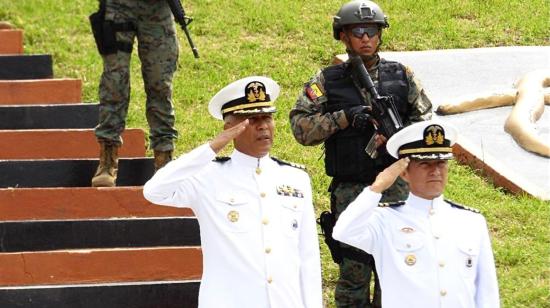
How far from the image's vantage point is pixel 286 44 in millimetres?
12258

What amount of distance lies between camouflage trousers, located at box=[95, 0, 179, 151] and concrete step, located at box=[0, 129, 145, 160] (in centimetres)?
88

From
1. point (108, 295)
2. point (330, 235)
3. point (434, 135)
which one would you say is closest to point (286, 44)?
point (330, 235)

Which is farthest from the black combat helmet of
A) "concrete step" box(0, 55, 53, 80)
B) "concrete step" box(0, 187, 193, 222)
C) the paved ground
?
"concrete step" box(0, 55, 53, 80)

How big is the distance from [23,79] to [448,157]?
546cm

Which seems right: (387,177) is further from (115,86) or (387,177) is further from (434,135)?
(115,86)

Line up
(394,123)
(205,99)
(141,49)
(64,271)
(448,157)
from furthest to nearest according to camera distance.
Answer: (205,99), (141,49), (64,271), (394,123), (448,157)

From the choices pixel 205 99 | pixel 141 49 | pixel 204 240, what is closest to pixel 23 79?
pixel 205 99

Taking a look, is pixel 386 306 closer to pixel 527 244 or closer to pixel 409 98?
pixel 409 98

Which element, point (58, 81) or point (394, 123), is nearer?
point (394, 123)

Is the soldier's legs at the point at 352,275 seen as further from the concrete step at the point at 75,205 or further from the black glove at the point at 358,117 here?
the concrete step at the point at 75,205

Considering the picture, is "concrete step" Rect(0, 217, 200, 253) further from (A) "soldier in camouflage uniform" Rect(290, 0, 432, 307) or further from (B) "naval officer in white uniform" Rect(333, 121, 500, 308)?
(B) "naval officer in white uniform" Rect(333, 121, 500, 308)

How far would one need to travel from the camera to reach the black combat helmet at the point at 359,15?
701 centimetres

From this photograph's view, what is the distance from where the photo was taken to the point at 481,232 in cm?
594

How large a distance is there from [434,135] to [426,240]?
0.45m
